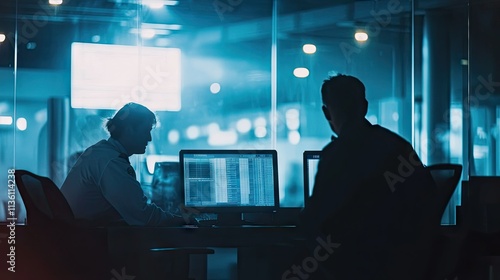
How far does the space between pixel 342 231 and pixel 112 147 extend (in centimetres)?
159

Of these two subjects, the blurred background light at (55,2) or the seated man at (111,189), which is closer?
the seated man at (111,189)

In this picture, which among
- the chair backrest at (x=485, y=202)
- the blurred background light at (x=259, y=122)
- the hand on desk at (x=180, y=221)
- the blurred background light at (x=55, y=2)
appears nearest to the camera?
the hand on desk at (x=180, y=221)

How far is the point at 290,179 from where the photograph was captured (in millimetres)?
8125

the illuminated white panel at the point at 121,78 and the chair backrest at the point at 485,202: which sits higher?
the illuminated white panel at the point at 121,78

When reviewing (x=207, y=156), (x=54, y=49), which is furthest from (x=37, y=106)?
(x=207, y=156)

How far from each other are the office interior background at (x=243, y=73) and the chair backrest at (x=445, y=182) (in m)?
3.35

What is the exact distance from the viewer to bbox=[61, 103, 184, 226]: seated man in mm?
3877

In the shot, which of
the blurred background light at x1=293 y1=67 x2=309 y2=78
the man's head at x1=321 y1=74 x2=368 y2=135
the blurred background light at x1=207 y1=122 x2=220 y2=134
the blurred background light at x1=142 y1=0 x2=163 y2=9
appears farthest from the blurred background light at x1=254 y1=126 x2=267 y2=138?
the man's head at x1=321 y1=74 x2=368 y2=135

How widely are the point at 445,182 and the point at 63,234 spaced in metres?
2.02

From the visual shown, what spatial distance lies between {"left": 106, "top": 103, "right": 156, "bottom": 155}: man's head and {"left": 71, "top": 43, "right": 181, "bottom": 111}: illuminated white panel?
3453mm

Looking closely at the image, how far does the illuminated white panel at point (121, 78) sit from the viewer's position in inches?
292

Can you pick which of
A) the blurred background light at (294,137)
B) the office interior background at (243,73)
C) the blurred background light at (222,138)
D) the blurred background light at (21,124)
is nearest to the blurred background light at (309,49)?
the office interior background at (243,73)

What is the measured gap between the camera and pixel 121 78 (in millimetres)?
7504

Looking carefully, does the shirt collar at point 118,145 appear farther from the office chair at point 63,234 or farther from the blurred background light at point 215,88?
the blurred background light at point 215,88
